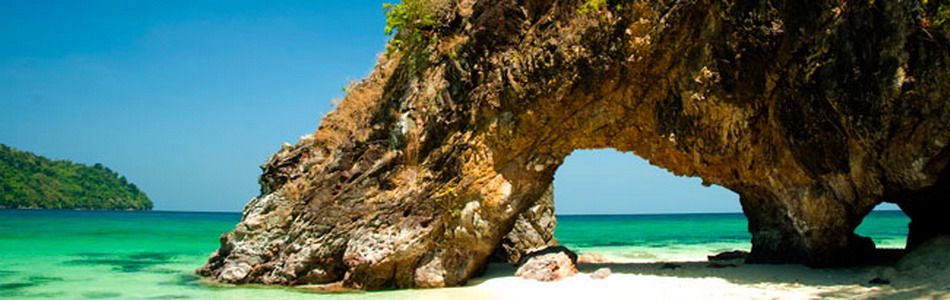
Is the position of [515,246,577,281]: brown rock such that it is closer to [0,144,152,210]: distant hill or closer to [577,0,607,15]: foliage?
[577,0,607,15]: foliage

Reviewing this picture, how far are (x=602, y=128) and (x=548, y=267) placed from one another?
2.48m

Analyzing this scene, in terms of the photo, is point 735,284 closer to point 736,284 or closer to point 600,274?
point 736,284

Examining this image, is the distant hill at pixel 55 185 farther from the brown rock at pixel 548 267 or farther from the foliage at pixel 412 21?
the brown rock at pixel 548 267

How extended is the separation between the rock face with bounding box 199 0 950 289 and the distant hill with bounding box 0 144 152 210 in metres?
87.8

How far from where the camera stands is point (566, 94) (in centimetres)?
1035

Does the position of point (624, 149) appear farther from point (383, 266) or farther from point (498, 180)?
point (383, 266)

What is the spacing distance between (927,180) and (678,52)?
12.0 feet

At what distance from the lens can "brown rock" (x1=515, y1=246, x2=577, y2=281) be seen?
10.7m

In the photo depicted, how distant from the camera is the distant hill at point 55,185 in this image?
8288 centimetres

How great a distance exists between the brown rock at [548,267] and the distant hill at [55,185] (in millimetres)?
91698

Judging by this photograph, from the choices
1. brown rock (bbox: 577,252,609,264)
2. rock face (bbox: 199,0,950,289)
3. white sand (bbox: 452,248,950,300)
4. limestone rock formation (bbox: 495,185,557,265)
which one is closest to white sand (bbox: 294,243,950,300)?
white sand (bbox: 452,248,950,300)

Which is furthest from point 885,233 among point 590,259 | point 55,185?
point 55,185

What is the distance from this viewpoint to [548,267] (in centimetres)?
1083

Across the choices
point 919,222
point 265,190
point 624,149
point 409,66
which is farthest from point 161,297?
point 919,222
